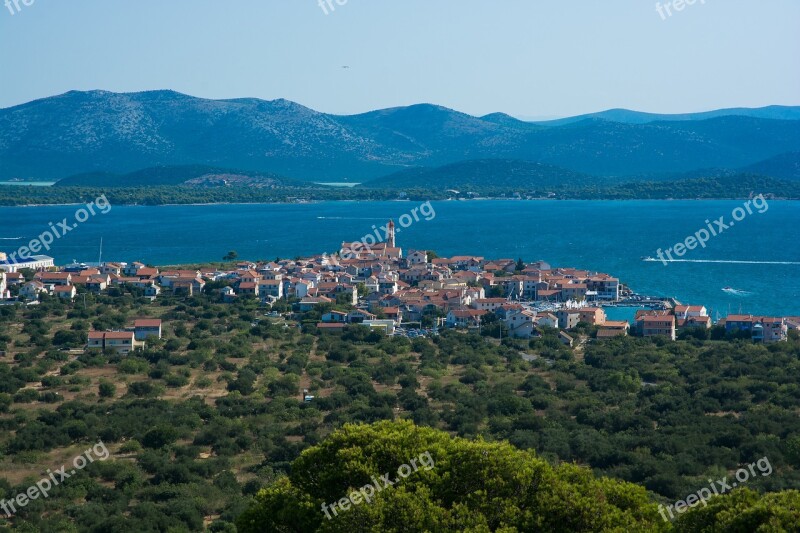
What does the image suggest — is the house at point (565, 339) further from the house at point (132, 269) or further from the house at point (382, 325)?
the house at point (132, 269)

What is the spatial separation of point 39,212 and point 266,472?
84.2 m

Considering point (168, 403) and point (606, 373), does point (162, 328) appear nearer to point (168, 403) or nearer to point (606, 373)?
point (168, 403)

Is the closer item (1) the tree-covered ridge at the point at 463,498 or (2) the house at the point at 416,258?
(1) the tree-covered ridge at the point at 463,498

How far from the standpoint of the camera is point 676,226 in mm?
72750

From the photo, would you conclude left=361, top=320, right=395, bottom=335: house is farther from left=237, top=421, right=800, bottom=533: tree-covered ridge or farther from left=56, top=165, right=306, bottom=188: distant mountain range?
left=56, top=165, right=306, bottom=188: distant mountain range

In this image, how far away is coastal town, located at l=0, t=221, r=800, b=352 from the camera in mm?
29625

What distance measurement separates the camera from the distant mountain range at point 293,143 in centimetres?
16888

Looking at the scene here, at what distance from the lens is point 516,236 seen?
66312 mm

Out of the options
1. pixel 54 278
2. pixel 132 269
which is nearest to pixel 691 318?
pixel 54 278

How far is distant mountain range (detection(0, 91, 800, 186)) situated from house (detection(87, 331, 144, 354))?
134648mm

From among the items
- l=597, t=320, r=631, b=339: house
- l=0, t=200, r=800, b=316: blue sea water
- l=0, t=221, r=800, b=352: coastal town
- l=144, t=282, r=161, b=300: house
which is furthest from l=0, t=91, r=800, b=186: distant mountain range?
l=597, t=320, r=631, b=339: house

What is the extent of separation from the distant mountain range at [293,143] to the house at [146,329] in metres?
133

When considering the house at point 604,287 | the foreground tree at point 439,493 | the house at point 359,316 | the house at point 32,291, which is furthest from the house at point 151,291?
the foreground tree at point 439,493

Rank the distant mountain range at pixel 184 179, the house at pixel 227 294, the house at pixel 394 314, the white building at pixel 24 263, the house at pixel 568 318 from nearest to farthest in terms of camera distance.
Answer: the house at pixel 568 318 < the house at pixel 394 314 < the house at pixel 227 294 < the white building at pixel 24 263 < the distant mountain range at pixel 184 179
